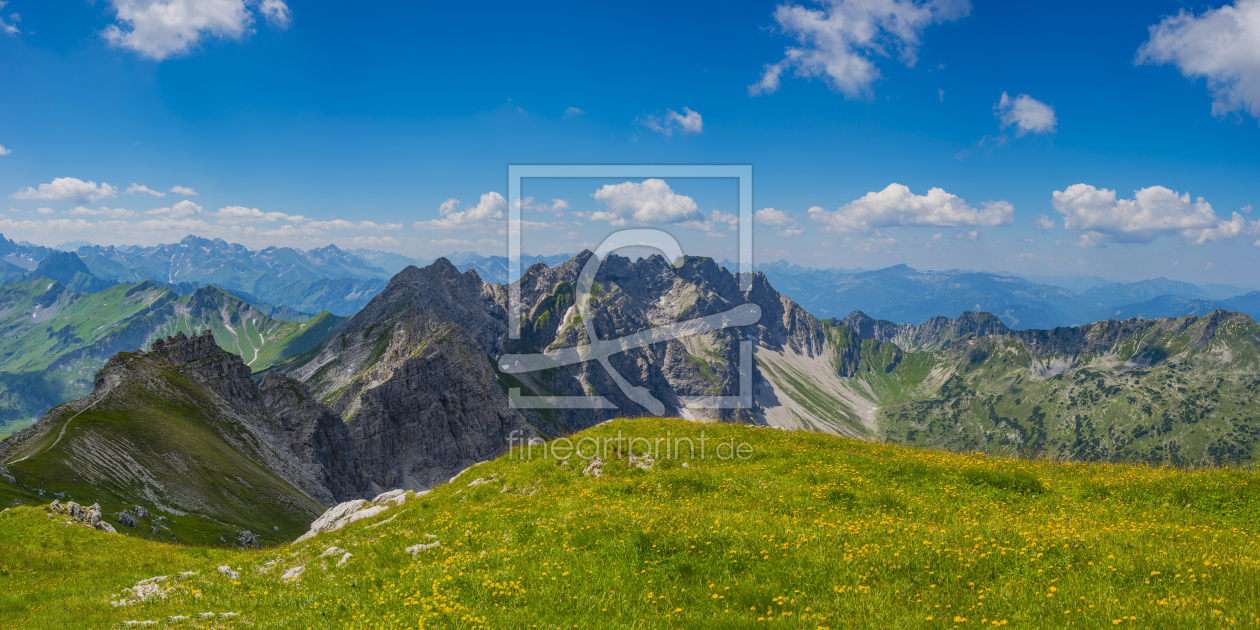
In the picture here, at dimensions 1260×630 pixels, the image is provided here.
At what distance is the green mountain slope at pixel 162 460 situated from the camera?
5516 centimetres

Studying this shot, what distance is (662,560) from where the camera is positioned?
13125 mm

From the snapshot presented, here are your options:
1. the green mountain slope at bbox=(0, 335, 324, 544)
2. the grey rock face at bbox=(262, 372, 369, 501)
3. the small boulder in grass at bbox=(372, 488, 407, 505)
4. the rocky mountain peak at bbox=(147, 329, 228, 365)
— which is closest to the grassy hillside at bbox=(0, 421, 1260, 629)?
the small boulder in grass at bbox=(372, 488, 407, 505)

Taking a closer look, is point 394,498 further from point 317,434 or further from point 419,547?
point 317,434

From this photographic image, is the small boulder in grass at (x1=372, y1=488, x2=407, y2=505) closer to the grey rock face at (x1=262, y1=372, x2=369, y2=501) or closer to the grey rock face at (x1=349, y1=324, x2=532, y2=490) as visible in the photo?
the grey rock face at (x1=262, y1=372, x2=369, y2=501)

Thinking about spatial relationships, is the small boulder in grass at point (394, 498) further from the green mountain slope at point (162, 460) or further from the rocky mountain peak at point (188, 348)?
the rocky mountain peak at point (188, 348)

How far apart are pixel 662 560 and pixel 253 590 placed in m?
12.2

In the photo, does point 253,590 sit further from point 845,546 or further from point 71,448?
point 71,448

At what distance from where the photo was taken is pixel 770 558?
12.6 metres

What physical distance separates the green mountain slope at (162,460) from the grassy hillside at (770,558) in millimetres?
41514

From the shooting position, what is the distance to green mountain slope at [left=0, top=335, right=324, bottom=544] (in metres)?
55.2

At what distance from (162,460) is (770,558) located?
85968 mm

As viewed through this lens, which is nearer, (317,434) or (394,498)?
(394,498)

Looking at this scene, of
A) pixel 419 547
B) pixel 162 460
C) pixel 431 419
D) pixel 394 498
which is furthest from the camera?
pixel 431 419

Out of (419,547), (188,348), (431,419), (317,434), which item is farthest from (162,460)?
(431,419)
